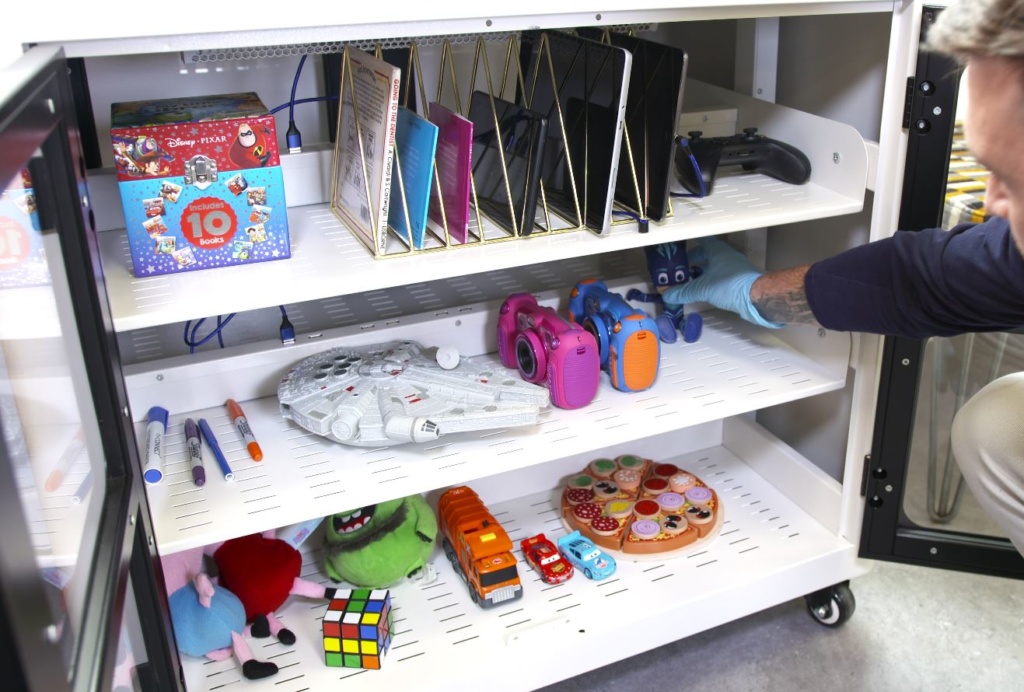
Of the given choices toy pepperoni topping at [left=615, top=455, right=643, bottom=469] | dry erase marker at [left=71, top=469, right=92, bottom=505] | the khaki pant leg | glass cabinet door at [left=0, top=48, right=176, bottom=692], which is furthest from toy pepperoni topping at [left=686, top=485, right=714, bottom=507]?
dry erase marker at [left=71, top=469, right=92, bottom=505]

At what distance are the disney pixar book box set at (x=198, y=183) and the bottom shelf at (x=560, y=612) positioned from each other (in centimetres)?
60

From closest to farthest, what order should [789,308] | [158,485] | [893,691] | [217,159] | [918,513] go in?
[217,159]
[158,485]
[789,308]
[893,691]
[918,513]

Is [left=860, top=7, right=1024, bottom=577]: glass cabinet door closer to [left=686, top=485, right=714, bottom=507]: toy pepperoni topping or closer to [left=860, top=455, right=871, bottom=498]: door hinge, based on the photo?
[left=860, top=455, right=871, bottom=498]: door hinge

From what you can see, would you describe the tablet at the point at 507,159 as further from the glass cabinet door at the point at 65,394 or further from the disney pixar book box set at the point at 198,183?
the glass cabinet door at the point at 65,394

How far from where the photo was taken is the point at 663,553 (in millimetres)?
1577

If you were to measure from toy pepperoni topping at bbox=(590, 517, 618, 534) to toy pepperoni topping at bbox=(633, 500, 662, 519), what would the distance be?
5 centimetres

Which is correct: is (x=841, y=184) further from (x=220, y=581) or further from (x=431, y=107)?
→ (x=220, y=581)

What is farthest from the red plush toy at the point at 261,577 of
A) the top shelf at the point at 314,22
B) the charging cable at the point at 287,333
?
the top shelf at the point at 314,22

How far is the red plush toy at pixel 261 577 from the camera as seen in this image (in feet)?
4.71

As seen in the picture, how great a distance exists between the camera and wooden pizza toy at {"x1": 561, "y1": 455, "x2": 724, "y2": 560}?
5.19ft

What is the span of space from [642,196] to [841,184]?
0.31 meters

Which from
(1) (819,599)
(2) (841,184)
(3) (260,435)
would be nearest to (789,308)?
(2) (841,184)

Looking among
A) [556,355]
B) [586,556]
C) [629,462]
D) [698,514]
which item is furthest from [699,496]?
[556,355]

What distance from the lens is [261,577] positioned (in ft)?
4.73
